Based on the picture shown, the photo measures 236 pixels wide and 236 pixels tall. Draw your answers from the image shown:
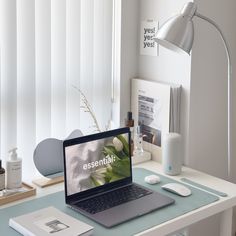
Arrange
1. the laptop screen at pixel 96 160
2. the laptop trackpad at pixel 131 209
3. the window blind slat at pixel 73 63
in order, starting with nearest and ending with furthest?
the laptop trackpad at pixel 131 209
the laptop screen at pixel 96 160
the window blind slat at pixel 73 63

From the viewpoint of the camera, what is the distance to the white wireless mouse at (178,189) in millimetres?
1891

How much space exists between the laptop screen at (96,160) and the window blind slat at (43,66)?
1.23 ft

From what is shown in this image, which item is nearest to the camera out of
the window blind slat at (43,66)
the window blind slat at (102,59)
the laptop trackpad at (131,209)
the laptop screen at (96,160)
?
the laptop trackpad at (131,209)

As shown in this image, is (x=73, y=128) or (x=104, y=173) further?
(x=73, y=128)

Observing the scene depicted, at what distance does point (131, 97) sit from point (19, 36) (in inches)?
26.0

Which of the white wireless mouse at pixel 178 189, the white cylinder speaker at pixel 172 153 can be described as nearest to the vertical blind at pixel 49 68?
the white cylinder speaker at pixel 172 153

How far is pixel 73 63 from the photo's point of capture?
2217mm

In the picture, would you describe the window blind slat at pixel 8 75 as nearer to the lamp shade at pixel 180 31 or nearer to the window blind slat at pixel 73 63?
the window blind slat at pixel 73 63

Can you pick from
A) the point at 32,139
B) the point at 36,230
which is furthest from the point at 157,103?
the point at 36,230

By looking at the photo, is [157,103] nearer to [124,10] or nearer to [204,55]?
[204,55]

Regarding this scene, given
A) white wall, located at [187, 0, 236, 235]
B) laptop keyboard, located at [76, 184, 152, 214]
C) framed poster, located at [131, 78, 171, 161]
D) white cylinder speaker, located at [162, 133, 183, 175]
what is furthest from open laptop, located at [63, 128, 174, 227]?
white wall, located at [187, 0, 236, 235]

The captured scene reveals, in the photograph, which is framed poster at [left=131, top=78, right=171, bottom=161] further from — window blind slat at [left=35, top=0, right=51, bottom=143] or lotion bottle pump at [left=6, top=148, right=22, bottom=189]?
lotion bottle pump at [left=6, top=148, right=22, bottom=189]

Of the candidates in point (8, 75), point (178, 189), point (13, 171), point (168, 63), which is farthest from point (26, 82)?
point (178, 189)

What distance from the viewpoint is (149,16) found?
232 cm
